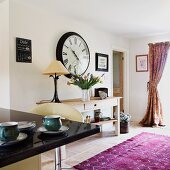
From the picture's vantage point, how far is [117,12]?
3.36 meters

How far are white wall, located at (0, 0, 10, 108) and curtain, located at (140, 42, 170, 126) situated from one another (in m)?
3.42

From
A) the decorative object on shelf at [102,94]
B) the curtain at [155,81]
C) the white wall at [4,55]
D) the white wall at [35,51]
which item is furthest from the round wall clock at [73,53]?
the curtain at [155,81]

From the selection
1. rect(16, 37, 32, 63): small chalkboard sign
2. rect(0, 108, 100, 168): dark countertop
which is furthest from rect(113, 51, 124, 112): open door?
rect(0, 108, 100, 168): dark countertop

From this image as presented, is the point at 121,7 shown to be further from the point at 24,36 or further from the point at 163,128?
the point at 163,128

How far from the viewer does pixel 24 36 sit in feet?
9.79

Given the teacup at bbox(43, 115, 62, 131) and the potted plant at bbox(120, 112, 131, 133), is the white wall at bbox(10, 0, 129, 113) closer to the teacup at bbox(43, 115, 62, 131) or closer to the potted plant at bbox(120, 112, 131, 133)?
the potted plant at bbox(120, 112, 131, 133)

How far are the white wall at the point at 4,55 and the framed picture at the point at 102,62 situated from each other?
203 cm

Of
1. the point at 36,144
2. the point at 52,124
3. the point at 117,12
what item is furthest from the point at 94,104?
the point at 36,144

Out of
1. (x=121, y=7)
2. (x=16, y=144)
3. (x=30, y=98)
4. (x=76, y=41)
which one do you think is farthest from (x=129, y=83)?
(x=16, y=144)

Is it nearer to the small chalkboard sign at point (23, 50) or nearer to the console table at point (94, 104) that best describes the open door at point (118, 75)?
the console table at point (94, 104)

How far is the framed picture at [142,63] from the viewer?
5185 mm

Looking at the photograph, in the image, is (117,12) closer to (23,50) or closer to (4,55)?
(23,50)

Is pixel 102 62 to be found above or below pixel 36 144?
above

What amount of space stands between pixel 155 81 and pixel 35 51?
308 cm
